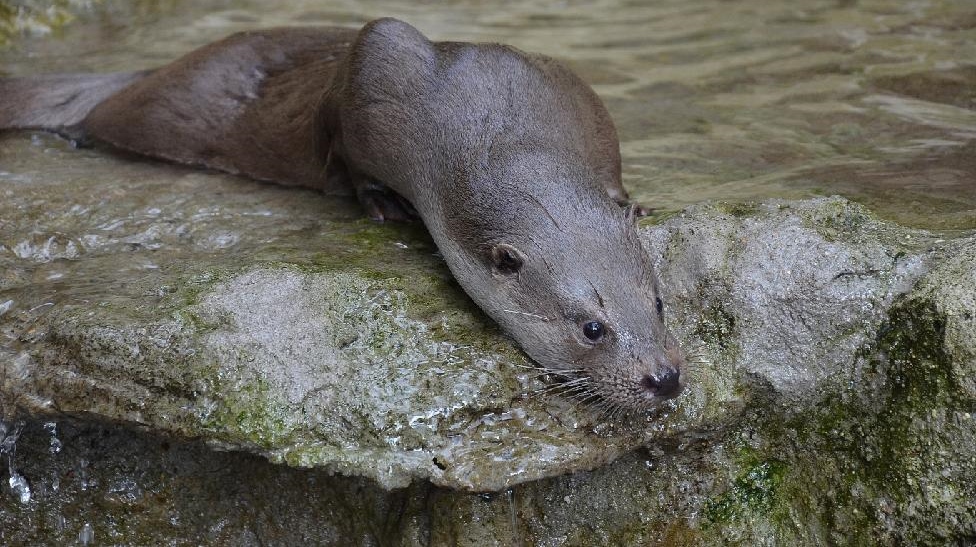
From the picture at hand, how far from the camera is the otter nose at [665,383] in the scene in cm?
277

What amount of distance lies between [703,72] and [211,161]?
2.73 meters

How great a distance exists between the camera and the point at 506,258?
317 cm

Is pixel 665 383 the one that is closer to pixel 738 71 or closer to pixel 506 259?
pixel 506 259

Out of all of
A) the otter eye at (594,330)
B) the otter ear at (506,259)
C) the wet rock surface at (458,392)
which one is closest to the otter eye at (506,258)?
the otter ear at (506,259)

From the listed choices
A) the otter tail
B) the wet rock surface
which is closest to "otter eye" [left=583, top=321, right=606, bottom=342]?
the wet rock surface

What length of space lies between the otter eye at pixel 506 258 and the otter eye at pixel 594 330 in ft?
0.98

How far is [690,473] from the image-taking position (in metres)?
2.97

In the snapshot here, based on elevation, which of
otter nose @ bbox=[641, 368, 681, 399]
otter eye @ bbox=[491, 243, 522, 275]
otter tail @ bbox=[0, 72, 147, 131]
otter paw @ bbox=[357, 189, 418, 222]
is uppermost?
otter eye @ bbox=[491, 243, 522, 275]

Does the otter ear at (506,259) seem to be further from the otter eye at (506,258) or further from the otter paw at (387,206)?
the otter paw at (387,206)

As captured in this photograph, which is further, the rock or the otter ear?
the otter ear

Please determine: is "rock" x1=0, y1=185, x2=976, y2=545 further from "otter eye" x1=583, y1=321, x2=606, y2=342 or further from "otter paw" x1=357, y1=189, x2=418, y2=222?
"otter paw" x1=357, y1=189, x2=418, y2=222

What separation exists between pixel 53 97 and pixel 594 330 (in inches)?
134

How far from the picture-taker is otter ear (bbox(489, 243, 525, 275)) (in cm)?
312

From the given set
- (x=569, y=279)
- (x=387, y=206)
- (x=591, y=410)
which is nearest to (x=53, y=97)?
(x=387, y=206)
